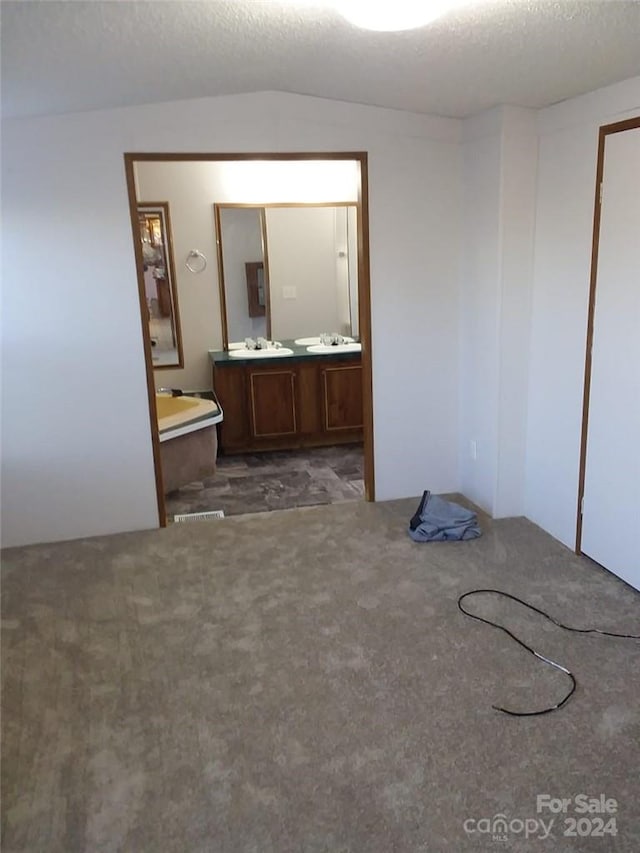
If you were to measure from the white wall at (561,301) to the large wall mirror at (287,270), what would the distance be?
2.51 m

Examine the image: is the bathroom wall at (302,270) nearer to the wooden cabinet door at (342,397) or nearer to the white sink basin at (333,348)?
the white sink basin at (333,348)

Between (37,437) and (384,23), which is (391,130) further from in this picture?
(37,437)

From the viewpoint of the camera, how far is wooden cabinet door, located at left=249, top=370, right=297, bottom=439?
5.65m

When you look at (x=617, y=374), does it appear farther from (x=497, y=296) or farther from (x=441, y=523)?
(x=441, y=523)

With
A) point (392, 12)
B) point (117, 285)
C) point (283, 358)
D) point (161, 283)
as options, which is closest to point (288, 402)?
point (283, 358)

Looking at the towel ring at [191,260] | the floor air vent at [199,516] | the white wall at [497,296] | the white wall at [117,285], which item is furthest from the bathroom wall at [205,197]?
the white wall at [497,296]

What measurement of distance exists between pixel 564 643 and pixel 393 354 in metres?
2.03

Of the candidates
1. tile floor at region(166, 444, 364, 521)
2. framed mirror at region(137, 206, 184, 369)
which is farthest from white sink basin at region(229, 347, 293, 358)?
tile floor at region(166, 444, 364, 521)

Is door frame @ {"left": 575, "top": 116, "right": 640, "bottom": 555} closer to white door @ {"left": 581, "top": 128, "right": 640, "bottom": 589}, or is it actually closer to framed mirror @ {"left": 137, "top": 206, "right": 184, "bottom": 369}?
white door @ {"left": 581, "top": 128, "right": 640, "bottom": 589}

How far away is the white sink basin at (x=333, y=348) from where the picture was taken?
5699mm

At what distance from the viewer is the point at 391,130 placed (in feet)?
12.9

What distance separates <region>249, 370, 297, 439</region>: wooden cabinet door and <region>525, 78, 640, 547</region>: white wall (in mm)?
2285

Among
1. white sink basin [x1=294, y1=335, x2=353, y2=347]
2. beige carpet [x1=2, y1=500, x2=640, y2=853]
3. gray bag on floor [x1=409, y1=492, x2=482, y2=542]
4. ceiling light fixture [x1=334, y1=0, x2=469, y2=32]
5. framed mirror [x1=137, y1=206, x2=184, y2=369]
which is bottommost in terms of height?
beige carpet [x1=2, y1=500, x2=640, y2=853]

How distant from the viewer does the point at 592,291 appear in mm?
3287
